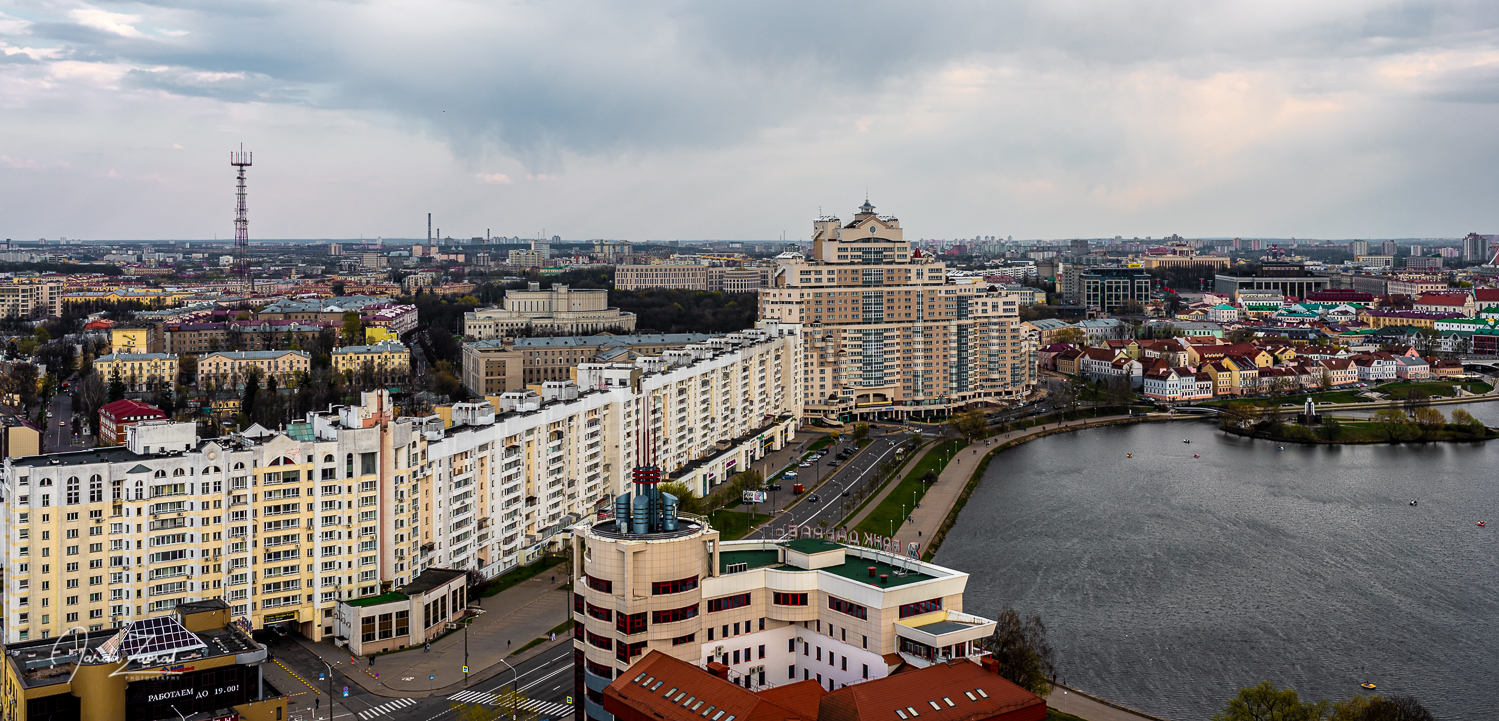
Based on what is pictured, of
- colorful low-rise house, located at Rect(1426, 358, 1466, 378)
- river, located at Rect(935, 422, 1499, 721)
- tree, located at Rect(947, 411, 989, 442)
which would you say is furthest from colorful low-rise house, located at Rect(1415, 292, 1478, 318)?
tree, located at Rect(947, 411, 989, 442)

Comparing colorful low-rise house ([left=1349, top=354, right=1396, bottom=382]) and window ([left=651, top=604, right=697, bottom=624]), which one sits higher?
colorful low-rise house ([left=1349, top=354, right=1396, bottom=382])

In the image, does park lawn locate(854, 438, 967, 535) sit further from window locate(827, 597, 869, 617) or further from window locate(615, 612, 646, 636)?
window locate(615, 612, 646, 636)

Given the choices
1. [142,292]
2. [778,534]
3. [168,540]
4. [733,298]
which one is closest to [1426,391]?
[778,534]

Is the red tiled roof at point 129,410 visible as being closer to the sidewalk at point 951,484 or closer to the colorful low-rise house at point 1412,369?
the sidewalk at point 951,484

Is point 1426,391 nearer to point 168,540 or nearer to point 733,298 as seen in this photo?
point 733,298

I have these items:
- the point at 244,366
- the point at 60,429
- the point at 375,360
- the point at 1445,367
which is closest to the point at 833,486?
the point at 60,429

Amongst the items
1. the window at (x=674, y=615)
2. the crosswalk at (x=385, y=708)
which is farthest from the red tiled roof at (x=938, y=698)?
the crosswalk at (x=385, y=708)
